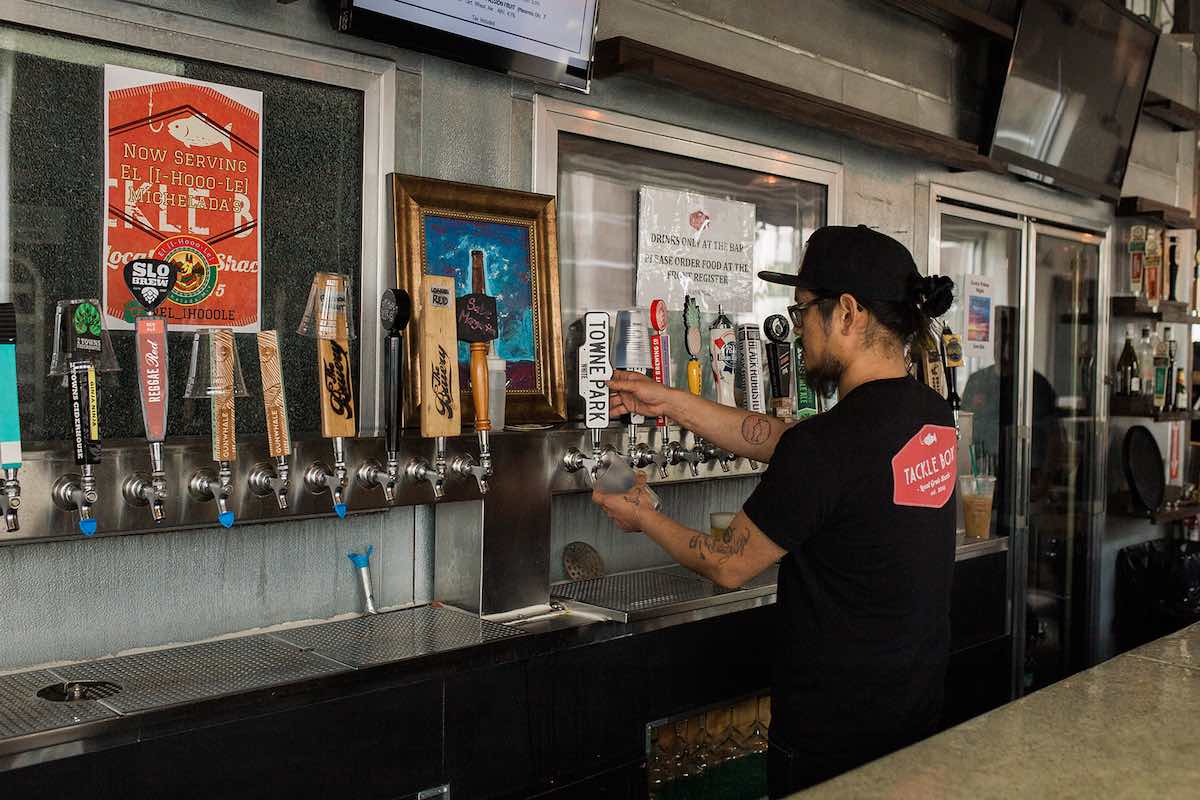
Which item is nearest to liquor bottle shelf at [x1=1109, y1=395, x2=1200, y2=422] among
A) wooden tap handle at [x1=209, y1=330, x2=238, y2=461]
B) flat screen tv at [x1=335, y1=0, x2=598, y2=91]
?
flat screen tv at [x1=335, y1=0, x2=598, y2=91]

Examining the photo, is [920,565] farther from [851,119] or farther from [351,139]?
[851,119]

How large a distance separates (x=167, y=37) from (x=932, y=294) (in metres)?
1.45

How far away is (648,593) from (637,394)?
482 mm

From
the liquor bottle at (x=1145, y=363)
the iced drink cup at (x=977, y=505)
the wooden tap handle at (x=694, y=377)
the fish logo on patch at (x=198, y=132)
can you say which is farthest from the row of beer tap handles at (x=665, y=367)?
the liquor bottle at (x=1145, y=363)

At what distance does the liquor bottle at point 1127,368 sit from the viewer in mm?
4984

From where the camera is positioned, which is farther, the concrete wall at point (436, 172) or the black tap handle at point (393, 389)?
the black tap handle at point (393, 389)

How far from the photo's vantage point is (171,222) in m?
1.97

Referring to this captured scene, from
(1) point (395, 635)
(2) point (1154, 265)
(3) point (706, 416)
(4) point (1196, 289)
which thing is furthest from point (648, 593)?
(4) point (1196, 289)

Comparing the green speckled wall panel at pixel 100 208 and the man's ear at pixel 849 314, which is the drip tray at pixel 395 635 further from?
the man's ear at pixel 849 314

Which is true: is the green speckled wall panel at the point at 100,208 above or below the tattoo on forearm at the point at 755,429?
above

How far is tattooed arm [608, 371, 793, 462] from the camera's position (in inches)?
92.2

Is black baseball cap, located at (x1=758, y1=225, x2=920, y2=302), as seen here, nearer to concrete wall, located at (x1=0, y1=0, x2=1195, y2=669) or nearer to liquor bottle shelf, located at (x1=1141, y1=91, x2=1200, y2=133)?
concrete wall, located at (x1=0, y1=0, x2=1195, y2=669)

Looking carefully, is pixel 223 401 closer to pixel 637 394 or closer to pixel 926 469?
pixel 637 394

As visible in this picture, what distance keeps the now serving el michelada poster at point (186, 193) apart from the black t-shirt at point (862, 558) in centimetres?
107
